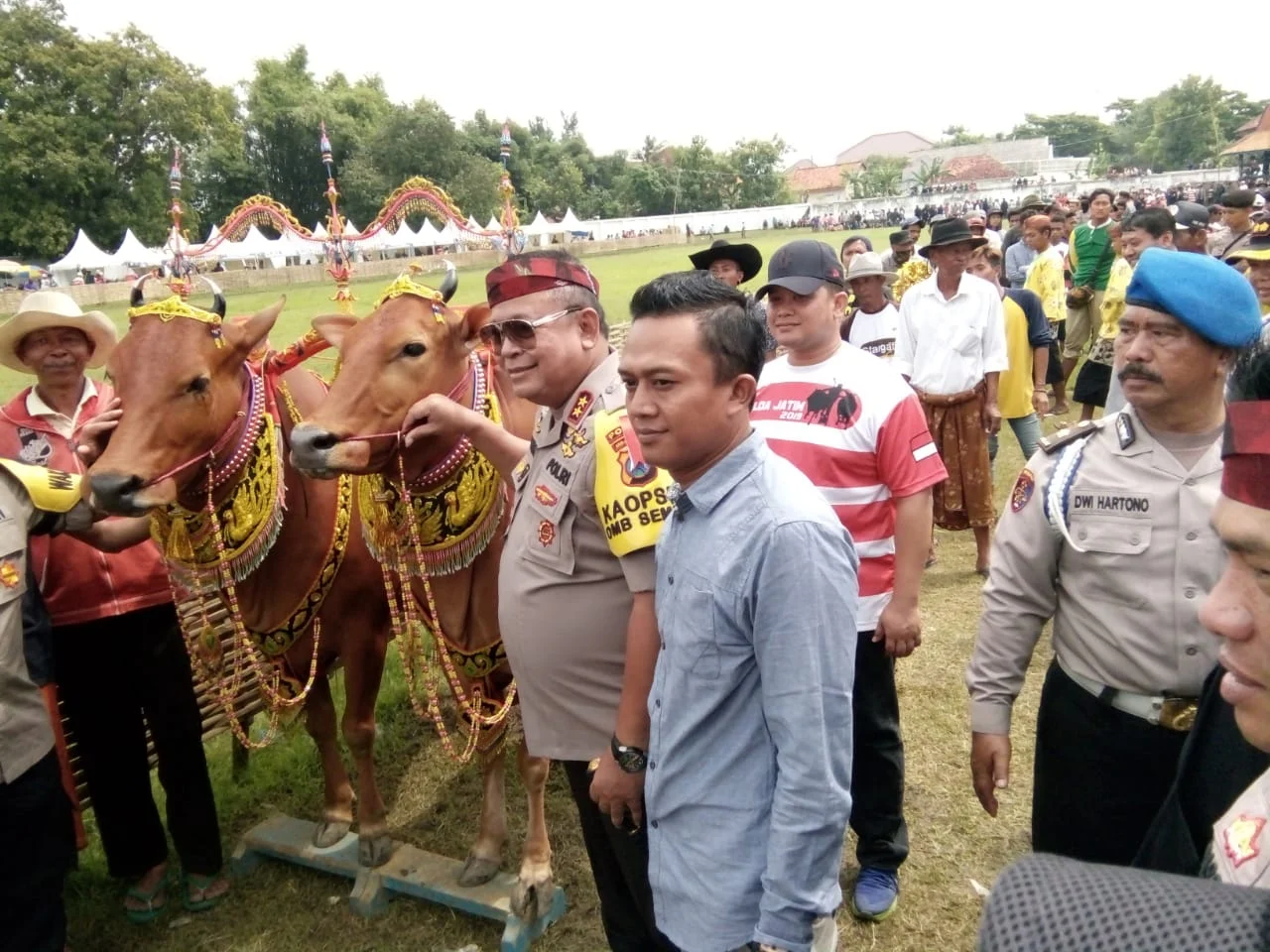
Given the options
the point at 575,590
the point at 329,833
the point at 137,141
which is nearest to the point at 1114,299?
the point at 575,590

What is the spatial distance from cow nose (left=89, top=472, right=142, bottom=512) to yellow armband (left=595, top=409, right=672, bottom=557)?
162cm

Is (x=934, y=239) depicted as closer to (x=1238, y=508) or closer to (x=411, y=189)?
(x=411, y=189)

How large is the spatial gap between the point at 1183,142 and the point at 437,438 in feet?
310

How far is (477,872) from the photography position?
133 inches

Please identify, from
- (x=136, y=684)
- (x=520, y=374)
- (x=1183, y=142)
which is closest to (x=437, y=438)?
(x=520, y=374)

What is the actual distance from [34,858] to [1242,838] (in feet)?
10.6

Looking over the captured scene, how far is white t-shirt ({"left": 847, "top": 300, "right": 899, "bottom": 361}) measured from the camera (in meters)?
6.14

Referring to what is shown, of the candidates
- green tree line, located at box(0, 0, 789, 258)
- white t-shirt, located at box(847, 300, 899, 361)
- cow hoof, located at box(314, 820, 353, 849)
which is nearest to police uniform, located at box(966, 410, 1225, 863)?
cow hoof, located at box(314, 820, 353, 849)

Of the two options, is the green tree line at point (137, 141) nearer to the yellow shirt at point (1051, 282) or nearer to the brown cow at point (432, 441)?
the yellow shirt at point (1051, 282)

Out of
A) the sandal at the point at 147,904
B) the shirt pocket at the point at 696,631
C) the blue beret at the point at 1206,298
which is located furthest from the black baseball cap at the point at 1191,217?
the sandal at the point at 147,904

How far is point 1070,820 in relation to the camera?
2.28 m

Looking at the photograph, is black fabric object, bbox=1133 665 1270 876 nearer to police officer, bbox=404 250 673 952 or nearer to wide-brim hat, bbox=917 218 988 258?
police officer, bbox=404 250 673 952

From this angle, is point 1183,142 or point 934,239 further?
point 1183,142

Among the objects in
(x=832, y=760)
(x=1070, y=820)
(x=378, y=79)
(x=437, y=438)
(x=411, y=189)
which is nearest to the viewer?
(x=832, y=760)
